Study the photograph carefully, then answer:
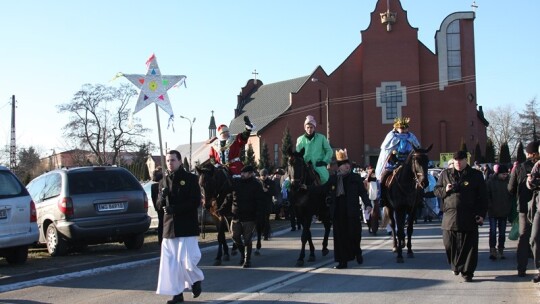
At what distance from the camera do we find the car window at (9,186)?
1230 centimetres

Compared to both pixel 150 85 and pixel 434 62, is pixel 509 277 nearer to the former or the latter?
pixel 150 85

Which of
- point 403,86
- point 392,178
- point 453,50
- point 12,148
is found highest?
point 453,50

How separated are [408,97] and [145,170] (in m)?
30.9

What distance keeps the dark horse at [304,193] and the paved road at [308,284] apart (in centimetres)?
64

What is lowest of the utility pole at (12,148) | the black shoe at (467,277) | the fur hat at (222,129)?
the black shoe at (467,277)

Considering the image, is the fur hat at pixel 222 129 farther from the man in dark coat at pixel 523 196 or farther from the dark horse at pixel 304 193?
the man in dark coat at pixel 523 196

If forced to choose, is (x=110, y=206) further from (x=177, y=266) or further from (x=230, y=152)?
(x=177, y=266)

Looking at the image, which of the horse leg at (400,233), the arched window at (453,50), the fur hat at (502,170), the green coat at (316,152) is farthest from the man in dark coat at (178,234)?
the arched window at (453,50)

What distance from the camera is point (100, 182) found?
46.5 ft

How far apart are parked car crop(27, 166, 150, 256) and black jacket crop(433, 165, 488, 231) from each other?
7249 mm

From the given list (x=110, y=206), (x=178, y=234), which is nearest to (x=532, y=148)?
(x=178, y=234)

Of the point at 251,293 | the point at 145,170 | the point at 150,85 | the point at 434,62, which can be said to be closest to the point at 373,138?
the point at 434,62

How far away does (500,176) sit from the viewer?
41.3 ft

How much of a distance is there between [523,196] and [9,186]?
367 inches
